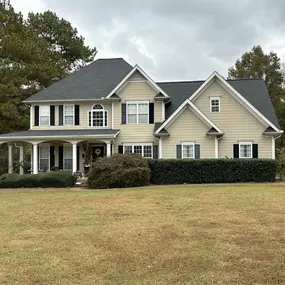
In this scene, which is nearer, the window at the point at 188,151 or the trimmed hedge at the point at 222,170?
the trimmed hedge at the point at 222,170

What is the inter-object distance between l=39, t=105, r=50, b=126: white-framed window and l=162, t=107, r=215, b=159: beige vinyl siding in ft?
28.4

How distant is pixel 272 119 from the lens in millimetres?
25969

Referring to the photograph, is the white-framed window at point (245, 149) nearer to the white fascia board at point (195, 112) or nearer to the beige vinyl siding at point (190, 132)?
the white fascia board at point (195, 112)

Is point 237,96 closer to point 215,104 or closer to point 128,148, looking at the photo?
point 215,104

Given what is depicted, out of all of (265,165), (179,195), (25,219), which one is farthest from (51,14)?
(25,219)

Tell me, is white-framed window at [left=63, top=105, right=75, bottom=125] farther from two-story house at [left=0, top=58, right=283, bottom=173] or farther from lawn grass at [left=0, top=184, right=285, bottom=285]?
lawn grass at [left=0, top=184, right=285, bottom=285]

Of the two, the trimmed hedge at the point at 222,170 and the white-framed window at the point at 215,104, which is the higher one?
the white-framed window at the point at 215,104

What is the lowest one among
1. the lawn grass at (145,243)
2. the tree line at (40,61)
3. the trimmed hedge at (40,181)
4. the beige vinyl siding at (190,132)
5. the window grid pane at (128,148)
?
the lawn grass at (145,243)

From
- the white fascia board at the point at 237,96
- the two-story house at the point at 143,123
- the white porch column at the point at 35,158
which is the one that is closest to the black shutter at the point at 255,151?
the two-story house at the point at 143,123

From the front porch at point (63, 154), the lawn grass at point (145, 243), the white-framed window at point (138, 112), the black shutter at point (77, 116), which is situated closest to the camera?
the lawn grass at point (145, 243)

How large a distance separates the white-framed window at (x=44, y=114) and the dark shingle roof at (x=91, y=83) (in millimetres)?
655

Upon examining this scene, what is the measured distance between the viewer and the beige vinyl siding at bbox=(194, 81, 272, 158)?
983 inches

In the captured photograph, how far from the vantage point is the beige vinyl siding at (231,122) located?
81.9 feet

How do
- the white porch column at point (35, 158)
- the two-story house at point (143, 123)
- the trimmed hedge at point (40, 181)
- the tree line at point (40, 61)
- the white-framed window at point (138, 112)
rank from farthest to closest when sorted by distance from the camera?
the tree line at point (40, 61)
the white-framed window at point (138, 112)
the white porch column at point (35, 158)
the two-story house at point (143, 123)
the trimmed hedge at point (40, 181)
